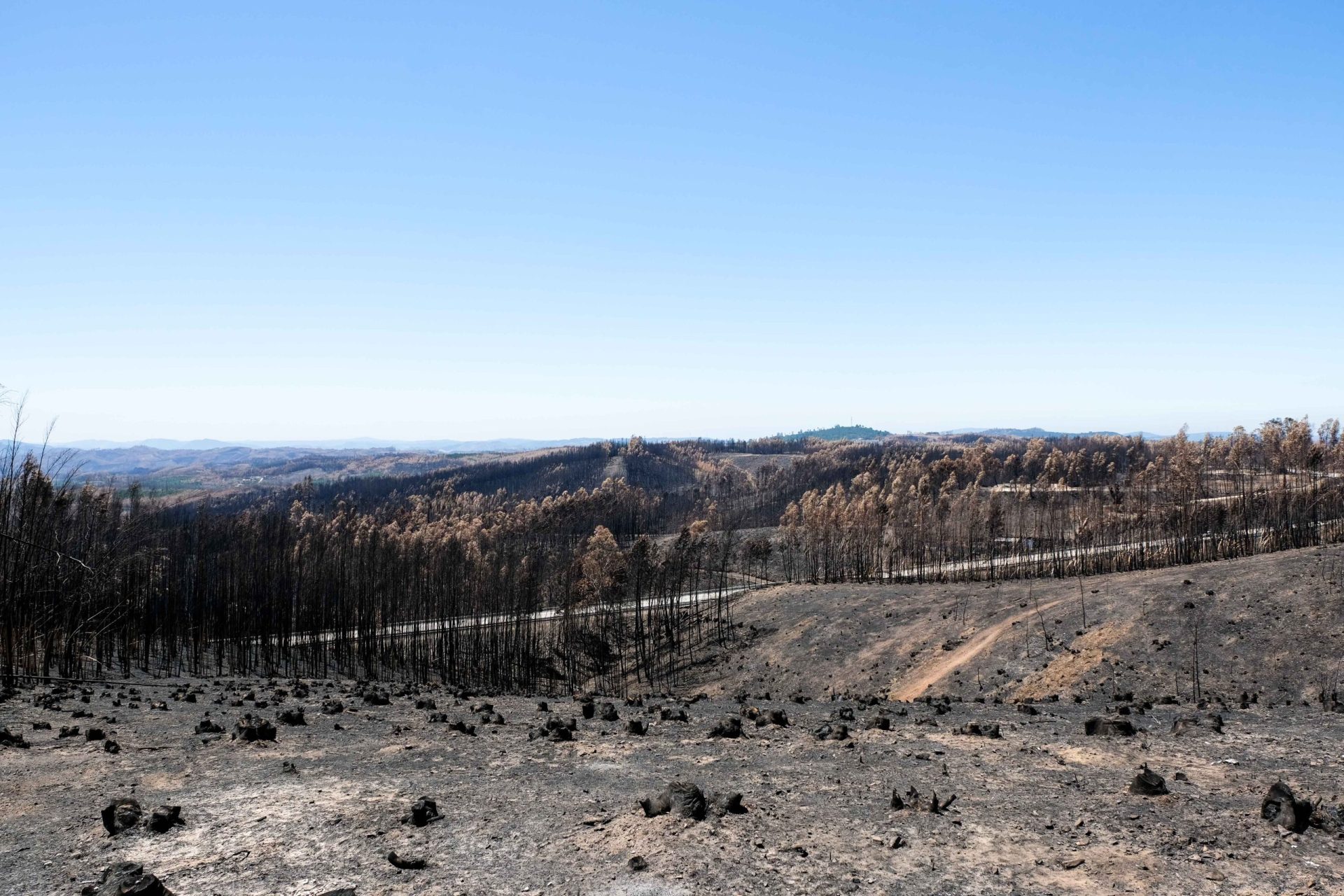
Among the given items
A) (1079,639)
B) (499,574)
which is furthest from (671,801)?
(499,574)

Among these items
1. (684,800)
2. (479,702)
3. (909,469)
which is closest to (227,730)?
(479,702)

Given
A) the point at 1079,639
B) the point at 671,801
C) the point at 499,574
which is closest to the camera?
the point at 671,801

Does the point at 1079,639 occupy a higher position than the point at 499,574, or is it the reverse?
the point at 1079,639

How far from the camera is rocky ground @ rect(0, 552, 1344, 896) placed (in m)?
11.7

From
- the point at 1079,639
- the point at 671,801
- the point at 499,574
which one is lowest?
the point at 499,574

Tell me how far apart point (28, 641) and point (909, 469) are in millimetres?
165448

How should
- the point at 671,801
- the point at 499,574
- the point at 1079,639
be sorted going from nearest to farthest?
1. the point at 671,801
2. the point at 1079,639
3. the point at 499,574

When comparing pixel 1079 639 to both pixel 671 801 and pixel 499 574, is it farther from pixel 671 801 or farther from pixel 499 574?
pixel 499 574

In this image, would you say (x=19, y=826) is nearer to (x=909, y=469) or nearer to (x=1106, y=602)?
(x=1106, y=602)

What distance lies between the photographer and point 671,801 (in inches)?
553

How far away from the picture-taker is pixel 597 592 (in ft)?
277

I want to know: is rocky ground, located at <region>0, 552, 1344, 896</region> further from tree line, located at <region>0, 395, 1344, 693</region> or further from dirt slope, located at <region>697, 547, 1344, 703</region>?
tree line, located at <region>0, 395, 1344, 693</region>

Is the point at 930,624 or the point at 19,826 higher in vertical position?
the point at 19,826

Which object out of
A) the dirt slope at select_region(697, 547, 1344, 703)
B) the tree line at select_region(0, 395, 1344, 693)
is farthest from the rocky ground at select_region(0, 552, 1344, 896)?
the tree line at select_region(0, 395, 1344, 693)
